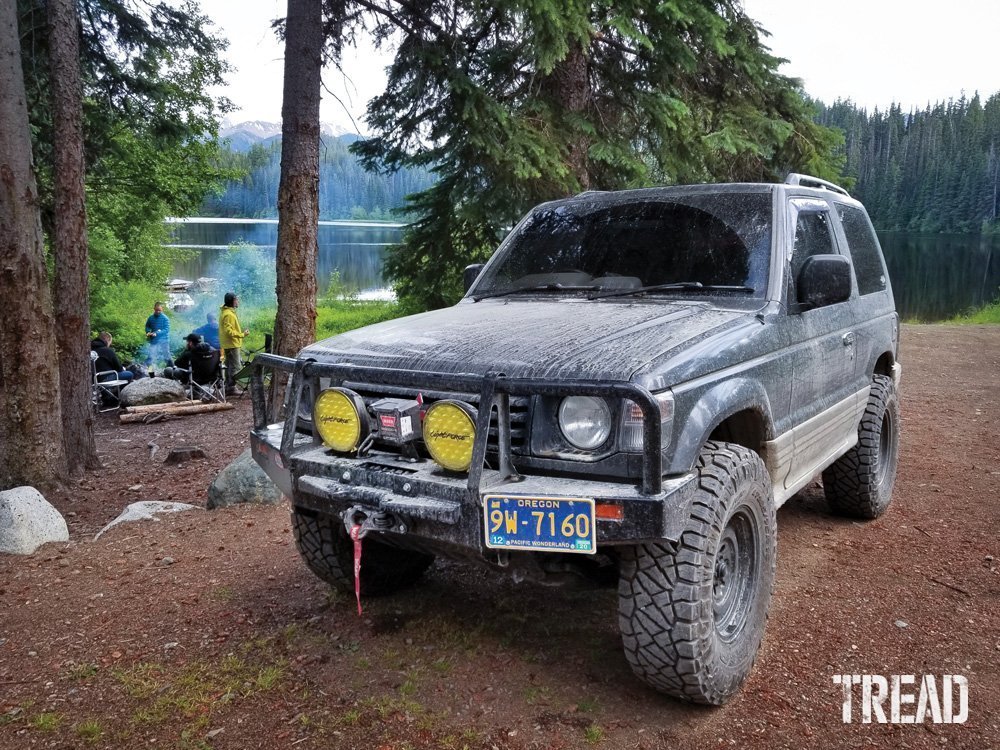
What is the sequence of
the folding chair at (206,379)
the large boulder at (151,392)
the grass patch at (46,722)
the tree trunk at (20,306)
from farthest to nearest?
the folding chair at (206,379) < the large boulder at (151,392) < the tree trunk at (20,306) < the grass patch at (46,722)

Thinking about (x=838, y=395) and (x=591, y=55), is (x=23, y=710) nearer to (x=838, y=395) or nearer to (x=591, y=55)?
(x=838, y=395)

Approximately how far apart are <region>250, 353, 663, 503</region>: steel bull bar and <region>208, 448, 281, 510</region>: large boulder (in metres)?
2.87

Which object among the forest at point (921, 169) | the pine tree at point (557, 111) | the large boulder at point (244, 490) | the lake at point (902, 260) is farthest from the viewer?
the forest at point (921, 169)

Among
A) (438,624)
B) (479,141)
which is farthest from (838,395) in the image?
(479,141)

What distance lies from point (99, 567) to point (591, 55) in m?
8.96

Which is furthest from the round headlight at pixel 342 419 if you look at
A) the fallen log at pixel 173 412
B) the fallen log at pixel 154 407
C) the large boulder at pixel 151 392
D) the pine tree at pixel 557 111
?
the large boulder at pixel 151 392

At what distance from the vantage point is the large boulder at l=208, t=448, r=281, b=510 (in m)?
6.07

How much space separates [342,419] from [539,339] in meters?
0.86

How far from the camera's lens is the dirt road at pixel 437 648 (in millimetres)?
2941

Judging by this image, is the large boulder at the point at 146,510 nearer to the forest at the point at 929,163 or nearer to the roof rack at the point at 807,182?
the roof rack at the point at 807,182

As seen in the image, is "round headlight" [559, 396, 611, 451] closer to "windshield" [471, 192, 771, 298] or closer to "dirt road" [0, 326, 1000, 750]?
"dirt road" [0, 326, 1000, 750]

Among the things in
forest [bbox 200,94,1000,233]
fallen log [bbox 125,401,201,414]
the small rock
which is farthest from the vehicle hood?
forest [bbox 200,94,1000,233]

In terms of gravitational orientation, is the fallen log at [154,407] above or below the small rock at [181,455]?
below

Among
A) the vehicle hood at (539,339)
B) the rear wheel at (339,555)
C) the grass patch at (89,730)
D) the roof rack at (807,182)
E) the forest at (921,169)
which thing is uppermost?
the forest at (921,169)
